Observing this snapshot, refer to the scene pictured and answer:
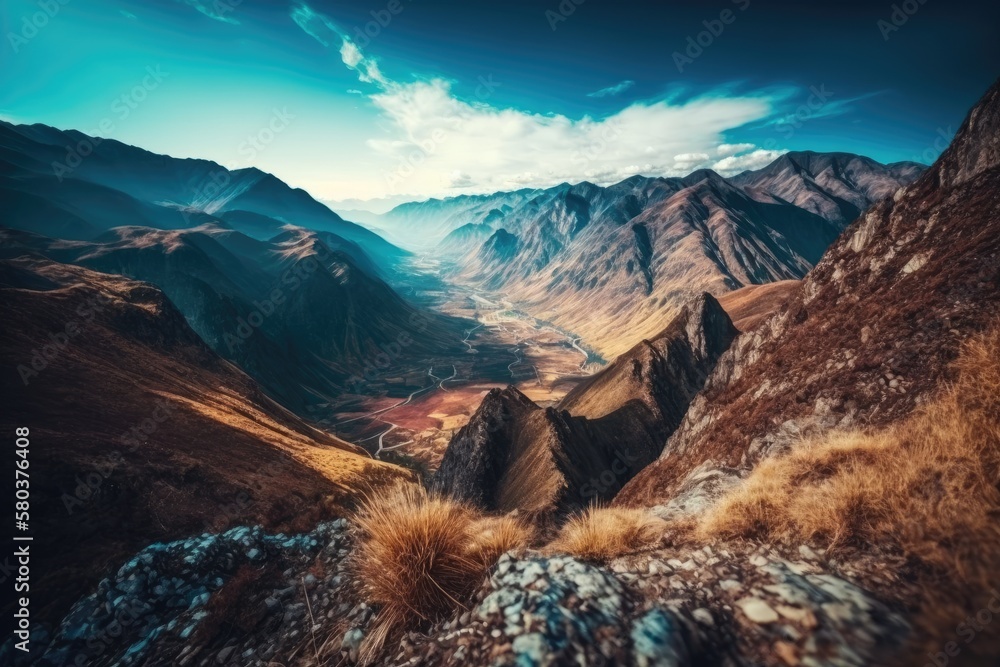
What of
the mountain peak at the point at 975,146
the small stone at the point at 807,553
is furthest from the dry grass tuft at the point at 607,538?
the mountain peak at the point at 975,146

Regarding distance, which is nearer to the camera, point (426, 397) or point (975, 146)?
point (975, 146)

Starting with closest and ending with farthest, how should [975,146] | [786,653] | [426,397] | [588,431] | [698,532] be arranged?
[786,653] → [698,532] → [975,146] → [588,431] → [426,397]

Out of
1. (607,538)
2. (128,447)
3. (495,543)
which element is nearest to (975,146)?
(607,538)

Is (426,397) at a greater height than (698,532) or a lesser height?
lesser

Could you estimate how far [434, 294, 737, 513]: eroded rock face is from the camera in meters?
31.2

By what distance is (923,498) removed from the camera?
402cm

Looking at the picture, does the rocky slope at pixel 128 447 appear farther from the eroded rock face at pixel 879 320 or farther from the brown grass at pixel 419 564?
the eroded rock face at pixel 879 320

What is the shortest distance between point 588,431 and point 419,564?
125 ft

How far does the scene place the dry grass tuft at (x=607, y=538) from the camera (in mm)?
4977

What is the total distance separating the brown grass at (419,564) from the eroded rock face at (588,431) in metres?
18.8

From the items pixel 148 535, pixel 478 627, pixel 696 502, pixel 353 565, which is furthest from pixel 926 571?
A: pixel 148 535

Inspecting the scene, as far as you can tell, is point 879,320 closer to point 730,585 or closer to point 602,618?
point 730,585

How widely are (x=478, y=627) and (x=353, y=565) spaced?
3231mm

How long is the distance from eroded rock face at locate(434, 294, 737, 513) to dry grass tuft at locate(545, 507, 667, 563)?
1840cm
